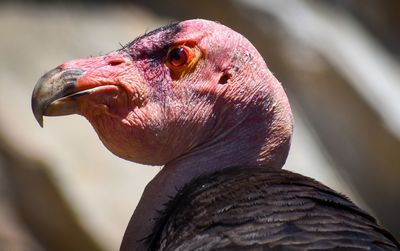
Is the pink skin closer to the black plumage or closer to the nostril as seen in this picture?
the nostril

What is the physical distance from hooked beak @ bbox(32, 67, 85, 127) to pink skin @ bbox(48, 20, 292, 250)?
0.11 meters

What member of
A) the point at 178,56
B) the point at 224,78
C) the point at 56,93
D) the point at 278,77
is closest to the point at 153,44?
the point at 178,56

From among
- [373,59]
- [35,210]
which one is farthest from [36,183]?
[373,59]

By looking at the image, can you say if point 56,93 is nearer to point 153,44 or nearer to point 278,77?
point 153,44

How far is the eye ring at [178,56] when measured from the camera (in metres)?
4.55

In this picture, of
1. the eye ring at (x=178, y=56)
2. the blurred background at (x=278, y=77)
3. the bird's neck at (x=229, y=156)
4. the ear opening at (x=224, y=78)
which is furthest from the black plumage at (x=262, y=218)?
the blurred background at (x=278, y=77)

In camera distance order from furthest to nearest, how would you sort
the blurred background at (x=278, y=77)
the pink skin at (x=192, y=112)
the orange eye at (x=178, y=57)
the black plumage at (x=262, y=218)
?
Result: 1. the blurred background at (x=278, y=77)
2. the orange eye at (x=178, y=57)
3. the pink skin at (x=192, y=112)
4. the black plumage at (x=262, y=218)

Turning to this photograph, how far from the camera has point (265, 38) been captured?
12.6 m

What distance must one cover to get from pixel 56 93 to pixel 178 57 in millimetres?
633

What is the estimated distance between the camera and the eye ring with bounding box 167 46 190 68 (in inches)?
179

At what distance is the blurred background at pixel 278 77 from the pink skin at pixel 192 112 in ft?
20.5

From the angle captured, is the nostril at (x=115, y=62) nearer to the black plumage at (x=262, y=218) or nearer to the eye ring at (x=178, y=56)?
the eye ring at (x=178, y=56)

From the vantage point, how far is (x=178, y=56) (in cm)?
455

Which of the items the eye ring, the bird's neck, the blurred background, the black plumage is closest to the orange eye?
the eye ring
